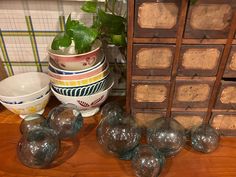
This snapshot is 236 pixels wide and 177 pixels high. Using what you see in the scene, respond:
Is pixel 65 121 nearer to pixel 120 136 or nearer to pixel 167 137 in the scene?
pixel 120 136

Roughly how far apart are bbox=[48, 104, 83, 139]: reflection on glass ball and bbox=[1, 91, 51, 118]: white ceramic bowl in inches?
3.9

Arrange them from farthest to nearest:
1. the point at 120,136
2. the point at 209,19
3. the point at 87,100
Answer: the point at 87,100 → the point at 120,136 → the point at 209,19

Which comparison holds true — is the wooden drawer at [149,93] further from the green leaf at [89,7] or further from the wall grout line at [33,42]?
the wall grout line at [33,42]

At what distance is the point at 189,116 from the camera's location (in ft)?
2.56

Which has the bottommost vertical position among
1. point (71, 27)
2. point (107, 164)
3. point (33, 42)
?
point (107, 164)

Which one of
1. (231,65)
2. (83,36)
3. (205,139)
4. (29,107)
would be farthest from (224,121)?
(29,107)

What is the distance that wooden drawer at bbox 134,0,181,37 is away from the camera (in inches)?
22.6

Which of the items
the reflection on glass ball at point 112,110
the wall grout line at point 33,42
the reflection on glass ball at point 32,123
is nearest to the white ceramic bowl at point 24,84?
the wall grout line at point 33,42

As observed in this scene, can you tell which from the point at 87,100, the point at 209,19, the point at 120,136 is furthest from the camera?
the point at 87,100

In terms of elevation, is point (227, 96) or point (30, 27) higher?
point (30, 27)

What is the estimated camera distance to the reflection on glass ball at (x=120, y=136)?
70 centimetres

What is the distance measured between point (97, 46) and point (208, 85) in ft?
1.23

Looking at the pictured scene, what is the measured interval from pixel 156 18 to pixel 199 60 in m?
0.17

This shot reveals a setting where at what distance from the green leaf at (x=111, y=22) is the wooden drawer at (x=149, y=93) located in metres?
0.18
